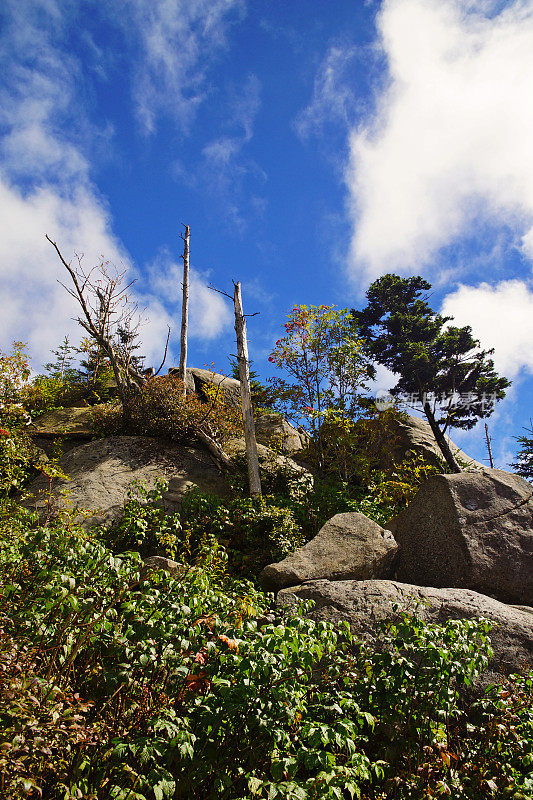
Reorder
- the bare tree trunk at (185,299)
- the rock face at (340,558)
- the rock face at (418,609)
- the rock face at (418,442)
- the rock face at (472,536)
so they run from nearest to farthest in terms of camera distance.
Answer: the rock face at (418,609)
the rock face at (340,558)
the rock face at (472,536)
the rock face at (418,442)
the bare tree trunk at (185,299)

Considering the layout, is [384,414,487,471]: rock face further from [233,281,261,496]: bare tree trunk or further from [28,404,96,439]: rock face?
[28,404,96,439]: rock face

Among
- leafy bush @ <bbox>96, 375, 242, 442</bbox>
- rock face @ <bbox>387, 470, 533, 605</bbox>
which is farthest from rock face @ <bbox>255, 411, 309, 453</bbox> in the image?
rock face @ <bbox>387, 470, 533, 605</bbox>

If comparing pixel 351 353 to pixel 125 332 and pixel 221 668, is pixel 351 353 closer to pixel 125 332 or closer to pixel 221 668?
pixel 125 332

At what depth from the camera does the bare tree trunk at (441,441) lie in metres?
15.2

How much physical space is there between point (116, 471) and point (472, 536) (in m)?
7.86

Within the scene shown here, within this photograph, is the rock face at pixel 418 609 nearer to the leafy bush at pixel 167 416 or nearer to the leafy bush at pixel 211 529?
the leafy bush at pixel 211 529

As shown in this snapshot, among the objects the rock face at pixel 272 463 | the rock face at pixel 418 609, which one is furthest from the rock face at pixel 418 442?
the rock face at pixel 418 609

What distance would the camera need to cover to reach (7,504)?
909 centimetres

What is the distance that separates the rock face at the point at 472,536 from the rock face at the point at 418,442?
6.59 metres

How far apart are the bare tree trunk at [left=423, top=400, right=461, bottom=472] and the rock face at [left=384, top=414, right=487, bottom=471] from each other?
0.17 metres

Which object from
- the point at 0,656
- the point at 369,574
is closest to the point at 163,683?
the point at 0,656

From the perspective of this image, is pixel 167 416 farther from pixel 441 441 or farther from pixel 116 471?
pixel 441 441

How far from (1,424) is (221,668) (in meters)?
9.39

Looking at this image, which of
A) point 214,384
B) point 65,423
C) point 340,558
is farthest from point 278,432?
point 340,558
